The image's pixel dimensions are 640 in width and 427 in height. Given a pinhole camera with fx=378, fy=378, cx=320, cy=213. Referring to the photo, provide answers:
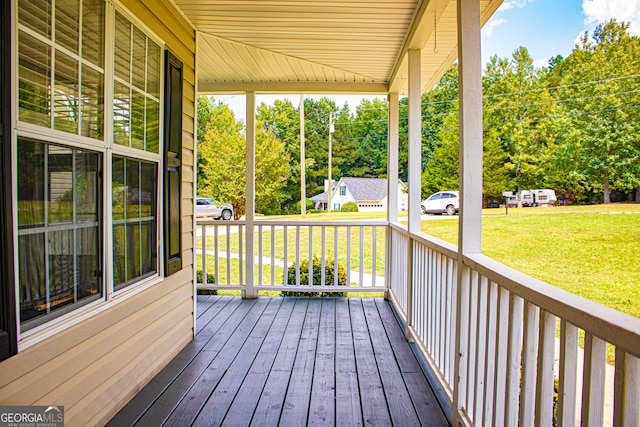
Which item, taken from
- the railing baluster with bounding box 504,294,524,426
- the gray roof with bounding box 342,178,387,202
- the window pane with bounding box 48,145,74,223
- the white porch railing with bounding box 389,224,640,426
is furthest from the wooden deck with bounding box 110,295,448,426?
the gray roof with bounding box 342,178,387,202

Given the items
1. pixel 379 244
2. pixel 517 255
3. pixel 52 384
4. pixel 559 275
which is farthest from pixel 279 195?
pixel 52 384

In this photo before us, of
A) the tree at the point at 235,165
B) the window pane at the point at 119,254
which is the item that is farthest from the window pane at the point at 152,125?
the tree at the point at 235,165

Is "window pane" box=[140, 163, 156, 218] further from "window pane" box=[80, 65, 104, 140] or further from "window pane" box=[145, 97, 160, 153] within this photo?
"window pane" box=[80, 65, 104, 140]

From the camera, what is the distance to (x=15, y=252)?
4.58 ft

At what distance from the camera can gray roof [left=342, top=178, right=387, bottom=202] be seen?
348 inches

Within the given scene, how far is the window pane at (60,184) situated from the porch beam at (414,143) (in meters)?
2.36

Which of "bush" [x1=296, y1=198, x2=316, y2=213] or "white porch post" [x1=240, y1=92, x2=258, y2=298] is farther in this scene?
"bush" [x1=296, y1=198, x2=316, y2=213]

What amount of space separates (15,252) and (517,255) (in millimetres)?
4560

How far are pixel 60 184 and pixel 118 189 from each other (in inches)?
18.8

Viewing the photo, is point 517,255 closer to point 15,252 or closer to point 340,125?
point 15,252

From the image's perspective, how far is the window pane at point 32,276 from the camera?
1465 millimetres

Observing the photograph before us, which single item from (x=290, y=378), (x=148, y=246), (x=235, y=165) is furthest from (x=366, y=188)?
(x=148, y=246)

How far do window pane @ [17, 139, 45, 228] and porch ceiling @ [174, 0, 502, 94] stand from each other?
73.3 inches

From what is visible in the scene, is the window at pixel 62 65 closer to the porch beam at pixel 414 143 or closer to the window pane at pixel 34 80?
the window pane at pixel 34 80
